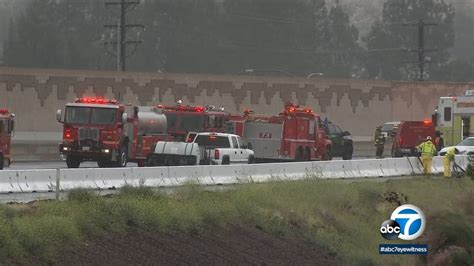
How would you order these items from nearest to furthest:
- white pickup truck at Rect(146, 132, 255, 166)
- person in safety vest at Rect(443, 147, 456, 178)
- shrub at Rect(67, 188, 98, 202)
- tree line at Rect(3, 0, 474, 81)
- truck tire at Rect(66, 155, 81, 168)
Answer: shrub at Rect(67, 188, 98, 202) < white pickup truck at Rect(146, 132, 255, 166) < person in safety vest at Rect(443, 147, 456, 178) < truck tire at Rect(66, 155, 81, 168) < tree line at Rect(3, 0, 474, 81)

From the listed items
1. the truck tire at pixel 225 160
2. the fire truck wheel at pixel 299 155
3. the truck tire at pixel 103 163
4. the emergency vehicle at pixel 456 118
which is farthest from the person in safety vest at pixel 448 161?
the emergency vehicle at pixel 456 118

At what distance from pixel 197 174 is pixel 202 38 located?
99735mm

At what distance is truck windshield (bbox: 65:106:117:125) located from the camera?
42656 millimetres

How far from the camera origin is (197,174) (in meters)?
33.2

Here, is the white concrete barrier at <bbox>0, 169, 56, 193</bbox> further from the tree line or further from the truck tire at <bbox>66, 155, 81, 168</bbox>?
the tree line

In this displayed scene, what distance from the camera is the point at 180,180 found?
105ft

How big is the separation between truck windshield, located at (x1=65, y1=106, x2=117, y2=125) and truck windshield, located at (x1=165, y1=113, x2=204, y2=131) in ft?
17.5

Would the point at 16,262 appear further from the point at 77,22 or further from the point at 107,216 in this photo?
the point at 77,22

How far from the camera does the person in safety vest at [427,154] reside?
4284 centimetres

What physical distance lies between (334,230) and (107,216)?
843 centimetres

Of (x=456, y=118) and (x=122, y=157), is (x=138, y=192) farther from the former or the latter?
(x=456, y=118)

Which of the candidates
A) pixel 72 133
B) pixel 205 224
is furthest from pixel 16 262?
pixel 72 133

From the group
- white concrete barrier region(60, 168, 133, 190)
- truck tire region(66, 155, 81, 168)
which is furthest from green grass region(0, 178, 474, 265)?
truck tire region(66, 155, 81, 168)

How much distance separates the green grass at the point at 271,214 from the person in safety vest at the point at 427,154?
3.38m
